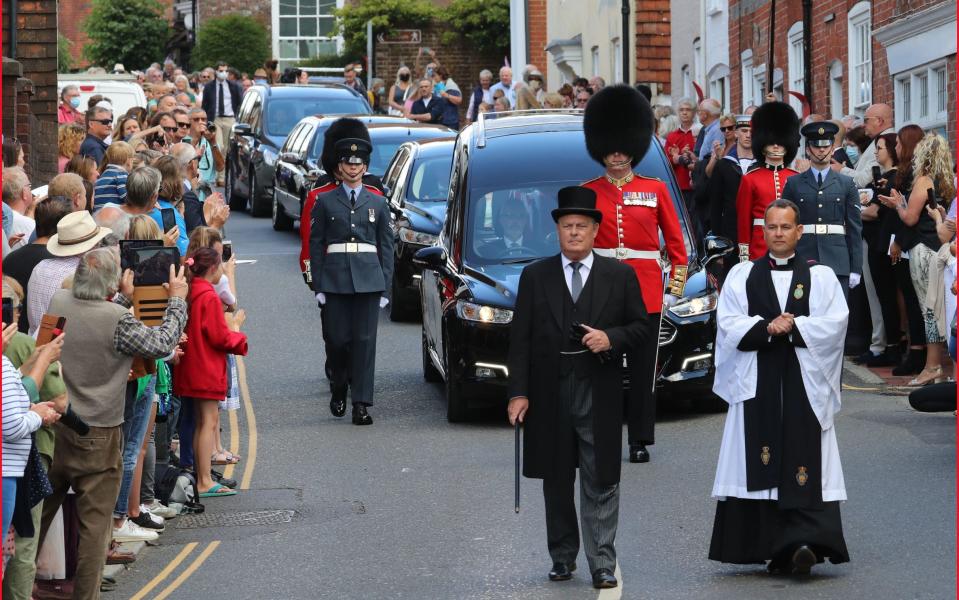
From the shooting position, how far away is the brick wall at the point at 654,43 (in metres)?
35.3

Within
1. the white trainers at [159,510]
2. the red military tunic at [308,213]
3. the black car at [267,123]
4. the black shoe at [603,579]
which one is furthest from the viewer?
the black car at [267,123]

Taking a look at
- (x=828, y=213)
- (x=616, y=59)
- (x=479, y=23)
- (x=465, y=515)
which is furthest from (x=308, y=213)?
(x=479, y=23)

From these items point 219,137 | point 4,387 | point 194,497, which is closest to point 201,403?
point 194,497

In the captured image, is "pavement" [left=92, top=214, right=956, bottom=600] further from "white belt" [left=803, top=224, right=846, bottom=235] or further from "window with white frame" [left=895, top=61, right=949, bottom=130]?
"window with white frame" [left=895, top=61, right=949, bottom=130]

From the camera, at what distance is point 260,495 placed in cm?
1136

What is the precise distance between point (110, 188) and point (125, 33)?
53536 mm

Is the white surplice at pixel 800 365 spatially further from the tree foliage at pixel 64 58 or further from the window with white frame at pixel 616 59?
the tree foliage at pixel 64 58

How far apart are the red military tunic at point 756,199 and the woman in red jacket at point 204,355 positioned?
14.6ft

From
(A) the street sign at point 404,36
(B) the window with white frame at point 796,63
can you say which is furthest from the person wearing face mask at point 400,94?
(A) the street sign at point 404,36

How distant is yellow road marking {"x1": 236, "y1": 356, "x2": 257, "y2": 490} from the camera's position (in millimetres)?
11970

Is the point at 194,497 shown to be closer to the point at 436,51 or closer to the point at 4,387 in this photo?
the point at 4,387

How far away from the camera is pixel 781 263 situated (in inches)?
363

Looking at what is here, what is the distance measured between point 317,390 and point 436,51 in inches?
1722

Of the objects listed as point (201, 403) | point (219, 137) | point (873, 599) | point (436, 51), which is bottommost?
point (873, 599)
